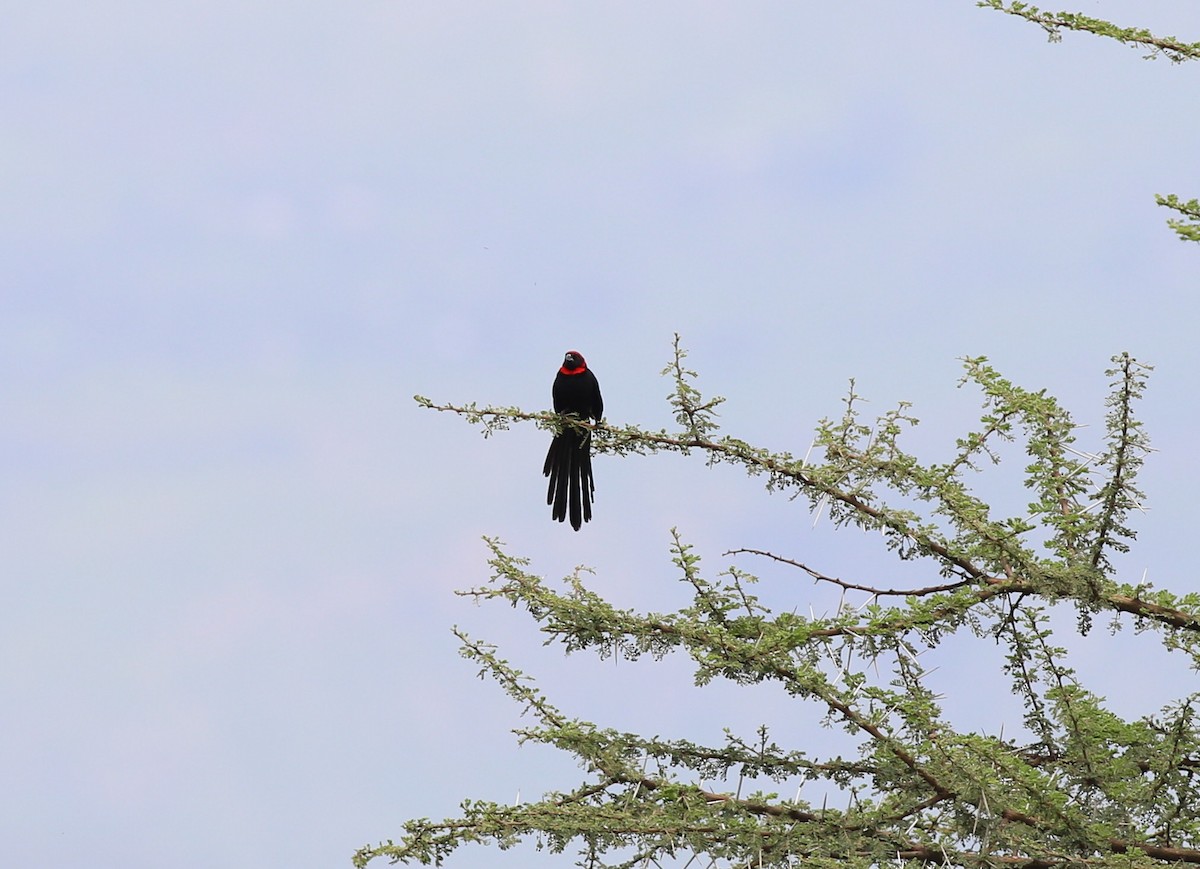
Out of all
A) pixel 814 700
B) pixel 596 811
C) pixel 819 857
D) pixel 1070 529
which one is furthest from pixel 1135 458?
pixel 596 811

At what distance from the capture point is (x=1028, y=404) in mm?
5852

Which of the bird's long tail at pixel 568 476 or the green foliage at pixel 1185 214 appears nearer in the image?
the green foliage at pixel 1185 214

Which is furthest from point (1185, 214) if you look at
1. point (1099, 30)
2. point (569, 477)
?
point (569, 477)

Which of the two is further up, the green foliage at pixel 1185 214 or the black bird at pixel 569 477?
the black bird at pixel 569 477

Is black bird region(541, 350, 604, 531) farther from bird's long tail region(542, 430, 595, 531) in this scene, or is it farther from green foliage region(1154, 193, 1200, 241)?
green foliage region(1154, 193, 1200, 241)

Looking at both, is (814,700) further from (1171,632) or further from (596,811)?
(1171,632)

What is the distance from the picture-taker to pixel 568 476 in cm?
903

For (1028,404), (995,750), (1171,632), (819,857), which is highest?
(1028,404)

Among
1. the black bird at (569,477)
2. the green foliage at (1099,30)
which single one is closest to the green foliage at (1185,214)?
the green foliage at (1099,30)

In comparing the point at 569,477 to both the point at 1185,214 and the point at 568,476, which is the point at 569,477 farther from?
the point at 1185,214

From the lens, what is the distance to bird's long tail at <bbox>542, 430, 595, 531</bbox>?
9.02 m

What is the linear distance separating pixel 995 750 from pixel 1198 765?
48.7 inches

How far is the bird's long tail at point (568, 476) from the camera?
9.02m

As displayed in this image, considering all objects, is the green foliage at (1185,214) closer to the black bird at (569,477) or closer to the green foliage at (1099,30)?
the green foliage at (1099,30)
